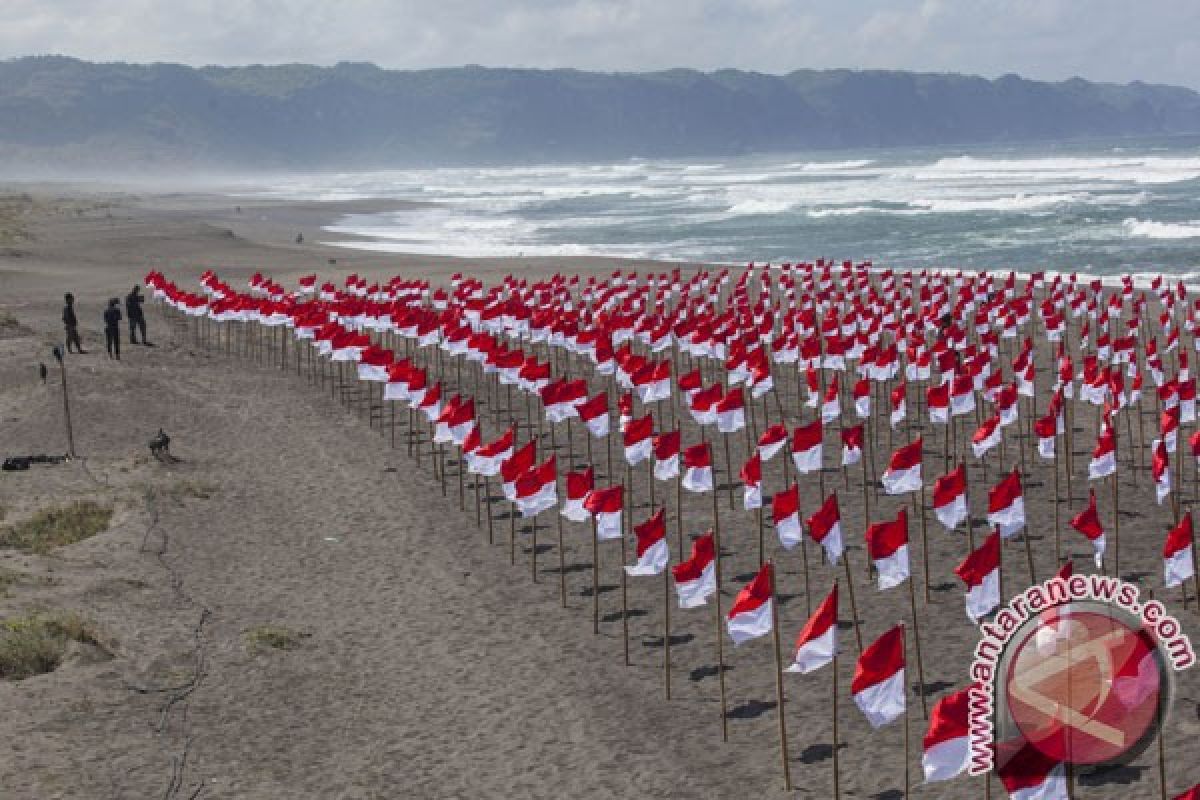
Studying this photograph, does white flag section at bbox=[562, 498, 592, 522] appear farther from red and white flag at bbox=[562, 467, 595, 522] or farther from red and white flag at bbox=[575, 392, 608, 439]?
red and white flag at bbox=[575, 392, 608, 439]

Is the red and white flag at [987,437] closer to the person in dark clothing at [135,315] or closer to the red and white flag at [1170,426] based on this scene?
the red and white flag at [1170,426]

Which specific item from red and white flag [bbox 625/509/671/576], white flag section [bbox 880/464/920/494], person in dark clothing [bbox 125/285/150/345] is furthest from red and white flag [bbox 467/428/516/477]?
person in dark clothing [bbox 125/285/150/345]

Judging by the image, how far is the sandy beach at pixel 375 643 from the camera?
13703mm

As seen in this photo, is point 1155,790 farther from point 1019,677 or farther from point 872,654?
point 872,654

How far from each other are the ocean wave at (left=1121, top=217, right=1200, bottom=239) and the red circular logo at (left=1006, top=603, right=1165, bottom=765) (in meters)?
52.9

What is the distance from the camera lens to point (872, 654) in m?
12.0

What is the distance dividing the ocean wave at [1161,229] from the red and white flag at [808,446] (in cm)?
4730

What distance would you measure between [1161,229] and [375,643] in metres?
56.2

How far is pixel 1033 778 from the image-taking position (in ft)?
34.3

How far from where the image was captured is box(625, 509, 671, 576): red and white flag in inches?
632

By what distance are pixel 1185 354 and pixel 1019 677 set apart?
19447mm

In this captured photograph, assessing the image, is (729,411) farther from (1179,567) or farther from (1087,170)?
(1087,170)

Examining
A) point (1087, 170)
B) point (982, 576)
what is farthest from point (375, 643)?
point (1087, 170)

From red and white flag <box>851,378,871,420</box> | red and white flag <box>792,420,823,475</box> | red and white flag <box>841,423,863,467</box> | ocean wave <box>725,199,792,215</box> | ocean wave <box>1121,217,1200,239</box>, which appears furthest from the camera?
ocean wave <box>725,199,792,215</box>
